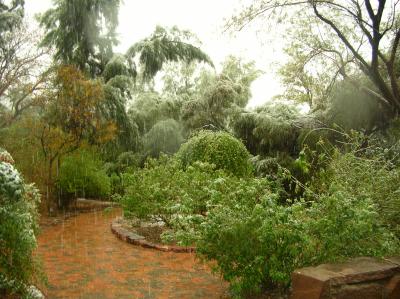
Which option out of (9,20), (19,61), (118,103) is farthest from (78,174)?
(9,20)

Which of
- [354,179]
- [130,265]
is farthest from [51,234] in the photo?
[354,179]

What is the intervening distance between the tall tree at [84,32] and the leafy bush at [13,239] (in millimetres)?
11625

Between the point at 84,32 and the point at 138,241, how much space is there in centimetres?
957

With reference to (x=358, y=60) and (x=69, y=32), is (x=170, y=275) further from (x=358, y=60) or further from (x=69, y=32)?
(x=69, y=32)

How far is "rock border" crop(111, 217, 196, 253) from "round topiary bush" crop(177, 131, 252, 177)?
2239 mm

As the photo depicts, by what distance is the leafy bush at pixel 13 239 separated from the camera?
12.5 ft

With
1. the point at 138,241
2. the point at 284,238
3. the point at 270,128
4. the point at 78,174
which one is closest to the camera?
the point at 284,238

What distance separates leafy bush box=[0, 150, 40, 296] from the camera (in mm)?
3822

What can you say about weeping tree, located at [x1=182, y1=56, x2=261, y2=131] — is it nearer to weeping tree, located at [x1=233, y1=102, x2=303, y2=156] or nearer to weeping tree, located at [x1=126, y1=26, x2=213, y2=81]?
weeping tree, located at [x1=126, y1=26, x2=213, y2=81]

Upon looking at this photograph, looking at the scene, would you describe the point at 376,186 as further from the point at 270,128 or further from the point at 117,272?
the point at 270,128

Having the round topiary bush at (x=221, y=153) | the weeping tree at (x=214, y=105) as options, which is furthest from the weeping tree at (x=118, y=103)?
the round topiary bush at (x=221, y=153)

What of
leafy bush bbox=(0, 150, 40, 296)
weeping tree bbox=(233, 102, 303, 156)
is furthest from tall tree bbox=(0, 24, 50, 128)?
leafy bush bbox=(0, 150, 40, 296)

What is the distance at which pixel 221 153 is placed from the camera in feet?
32.6

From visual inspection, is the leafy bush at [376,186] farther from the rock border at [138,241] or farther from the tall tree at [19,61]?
the tall tree at [19,61]
